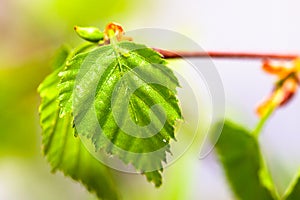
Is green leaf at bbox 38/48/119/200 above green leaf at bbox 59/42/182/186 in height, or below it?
below

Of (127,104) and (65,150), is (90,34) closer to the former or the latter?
(127,104)

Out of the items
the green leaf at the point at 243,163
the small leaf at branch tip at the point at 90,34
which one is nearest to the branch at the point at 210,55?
the small leaf at branch tip at the point at 90,34

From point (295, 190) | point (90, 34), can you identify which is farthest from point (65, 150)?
point (295, 190)

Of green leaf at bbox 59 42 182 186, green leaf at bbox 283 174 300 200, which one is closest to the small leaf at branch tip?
green leaf at bbox 59 42 182 186

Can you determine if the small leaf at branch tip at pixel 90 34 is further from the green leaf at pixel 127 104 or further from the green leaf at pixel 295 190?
the green leaf at pixel 295 190

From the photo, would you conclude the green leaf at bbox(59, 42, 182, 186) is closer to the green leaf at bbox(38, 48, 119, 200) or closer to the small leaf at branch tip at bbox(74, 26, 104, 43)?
the small leaf at branch tip at bbox(74, 26, 104, 43)

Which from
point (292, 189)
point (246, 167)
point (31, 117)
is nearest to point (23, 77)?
point (31, 117)
